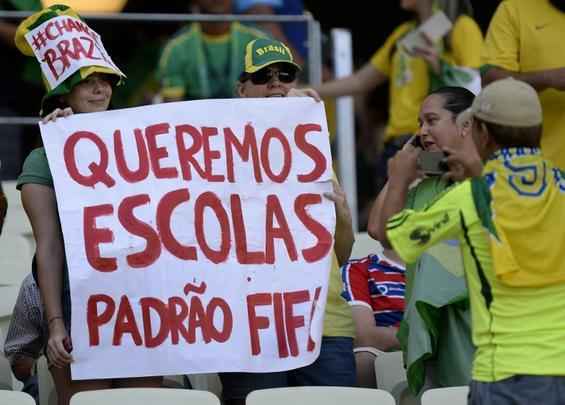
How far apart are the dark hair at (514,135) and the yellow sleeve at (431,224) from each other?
153 mm

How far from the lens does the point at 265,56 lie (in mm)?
6176

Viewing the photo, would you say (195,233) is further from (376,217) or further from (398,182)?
(398,182)

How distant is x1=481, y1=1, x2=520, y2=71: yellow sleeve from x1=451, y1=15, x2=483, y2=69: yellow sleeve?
135cm

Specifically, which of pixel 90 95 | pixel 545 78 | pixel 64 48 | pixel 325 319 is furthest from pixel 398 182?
pixel 545 78

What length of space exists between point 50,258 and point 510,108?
171 cm

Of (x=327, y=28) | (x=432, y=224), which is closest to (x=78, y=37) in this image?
(x=432, y=224)

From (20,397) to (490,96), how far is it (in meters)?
1.68

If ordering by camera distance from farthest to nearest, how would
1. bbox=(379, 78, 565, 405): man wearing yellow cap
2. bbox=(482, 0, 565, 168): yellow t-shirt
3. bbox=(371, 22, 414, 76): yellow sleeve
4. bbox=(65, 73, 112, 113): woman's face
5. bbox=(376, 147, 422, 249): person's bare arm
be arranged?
bbox=(371, 22, 414, 76): yellow sleeve
bbox=(482, 0, 565, 168): yellow t-shirt
bbox=(65, 73, 112, 113): woman's face
bbox=(376, 147, 422, 249): person's bare arm
bbox=(379, 78, 565, 405): man wearing yellow cap

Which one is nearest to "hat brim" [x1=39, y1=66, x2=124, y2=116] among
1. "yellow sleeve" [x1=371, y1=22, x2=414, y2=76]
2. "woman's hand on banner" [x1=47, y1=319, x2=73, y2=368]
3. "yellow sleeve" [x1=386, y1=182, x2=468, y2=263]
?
"woman's hand on banner" [x1=47, y1=319, x2=73, y2=368]

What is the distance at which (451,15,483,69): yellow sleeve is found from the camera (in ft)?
28.8

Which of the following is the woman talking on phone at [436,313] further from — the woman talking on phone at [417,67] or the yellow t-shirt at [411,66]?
the yellow t-shirt at [411,66]

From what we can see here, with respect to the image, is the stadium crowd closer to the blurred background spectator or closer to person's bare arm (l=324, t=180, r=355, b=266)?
person's bare arm (l=324, t=180, r=355, b=266)

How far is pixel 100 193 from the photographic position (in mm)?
5742

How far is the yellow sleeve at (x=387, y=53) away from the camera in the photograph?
9.11 metres
